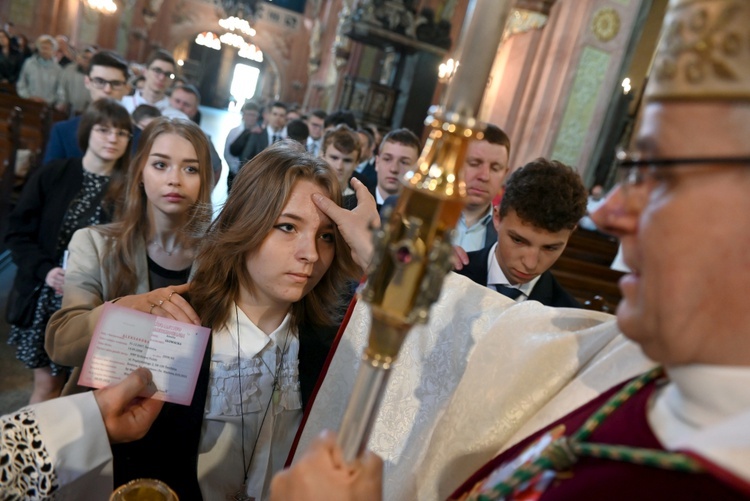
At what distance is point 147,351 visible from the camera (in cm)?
146

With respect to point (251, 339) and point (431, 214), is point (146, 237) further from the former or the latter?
point (431, 214)

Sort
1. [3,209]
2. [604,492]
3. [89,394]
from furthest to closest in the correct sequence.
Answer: [3,209] < [89,394] < [604,492]

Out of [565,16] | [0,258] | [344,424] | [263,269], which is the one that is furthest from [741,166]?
[565,16]

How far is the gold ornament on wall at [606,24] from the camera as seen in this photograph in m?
7.73

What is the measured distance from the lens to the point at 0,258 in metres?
4.97

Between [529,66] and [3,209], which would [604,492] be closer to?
[3,209]

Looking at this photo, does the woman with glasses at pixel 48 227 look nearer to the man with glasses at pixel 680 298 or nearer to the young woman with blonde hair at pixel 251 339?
the young woman with blonde hair at pixel 251 339

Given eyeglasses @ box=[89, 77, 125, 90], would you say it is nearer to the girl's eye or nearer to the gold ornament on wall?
the girl's eye

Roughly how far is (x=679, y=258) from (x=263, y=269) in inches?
49.2

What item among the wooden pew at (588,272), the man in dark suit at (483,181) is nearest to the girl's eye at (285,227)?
the man in dark suit at (483,181)

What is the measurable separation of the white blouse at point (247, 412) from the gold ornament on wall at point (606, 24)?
7686 millimetres

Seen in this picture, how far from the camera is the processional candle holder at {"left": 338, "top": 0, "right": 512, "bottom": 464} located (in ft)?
2.02

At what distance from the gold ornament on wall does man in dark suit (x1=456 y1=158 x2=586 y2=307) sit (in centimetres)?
639

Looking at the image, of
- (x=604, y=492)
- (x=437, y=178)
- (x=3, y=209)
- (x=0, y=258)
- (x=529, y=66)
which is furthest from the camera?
(x=529, y=66)
